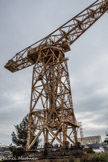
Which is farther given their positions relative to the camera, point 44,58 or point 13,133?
point 13,133

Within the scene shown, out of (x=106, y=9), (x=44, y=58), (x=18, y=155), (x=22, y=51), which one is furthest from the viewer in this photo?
(x=22, y=51)

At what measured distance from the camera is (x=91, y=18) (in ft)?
78.4

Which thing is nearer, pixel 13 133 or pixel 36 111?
pixel 36 111

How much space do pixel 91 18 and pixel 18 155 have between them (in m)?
22.6

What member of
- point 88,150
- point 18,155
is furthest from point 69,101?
point 18,155

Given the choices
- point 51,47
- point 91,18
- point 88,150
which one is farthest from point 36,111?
point 91,18

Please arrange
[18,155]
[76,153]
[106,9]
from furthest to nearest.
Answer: [106,9]
[18,155]
[76,153]

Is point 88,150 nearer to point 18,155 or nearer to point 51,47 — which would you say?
point 18,155

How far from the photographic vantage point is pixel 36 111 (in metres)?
21.6

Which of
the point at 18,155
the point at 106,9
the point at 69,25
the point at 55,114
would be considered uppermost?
the point at 106,9

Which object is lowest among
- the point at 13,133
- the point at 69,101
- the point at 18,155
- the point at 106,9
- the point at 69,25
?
the point at 18,155

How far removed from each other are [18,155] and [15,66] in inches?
605

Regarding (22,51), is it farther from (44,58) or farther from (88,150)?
(88,150)

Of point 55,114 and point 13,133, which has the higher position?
point 55,114
